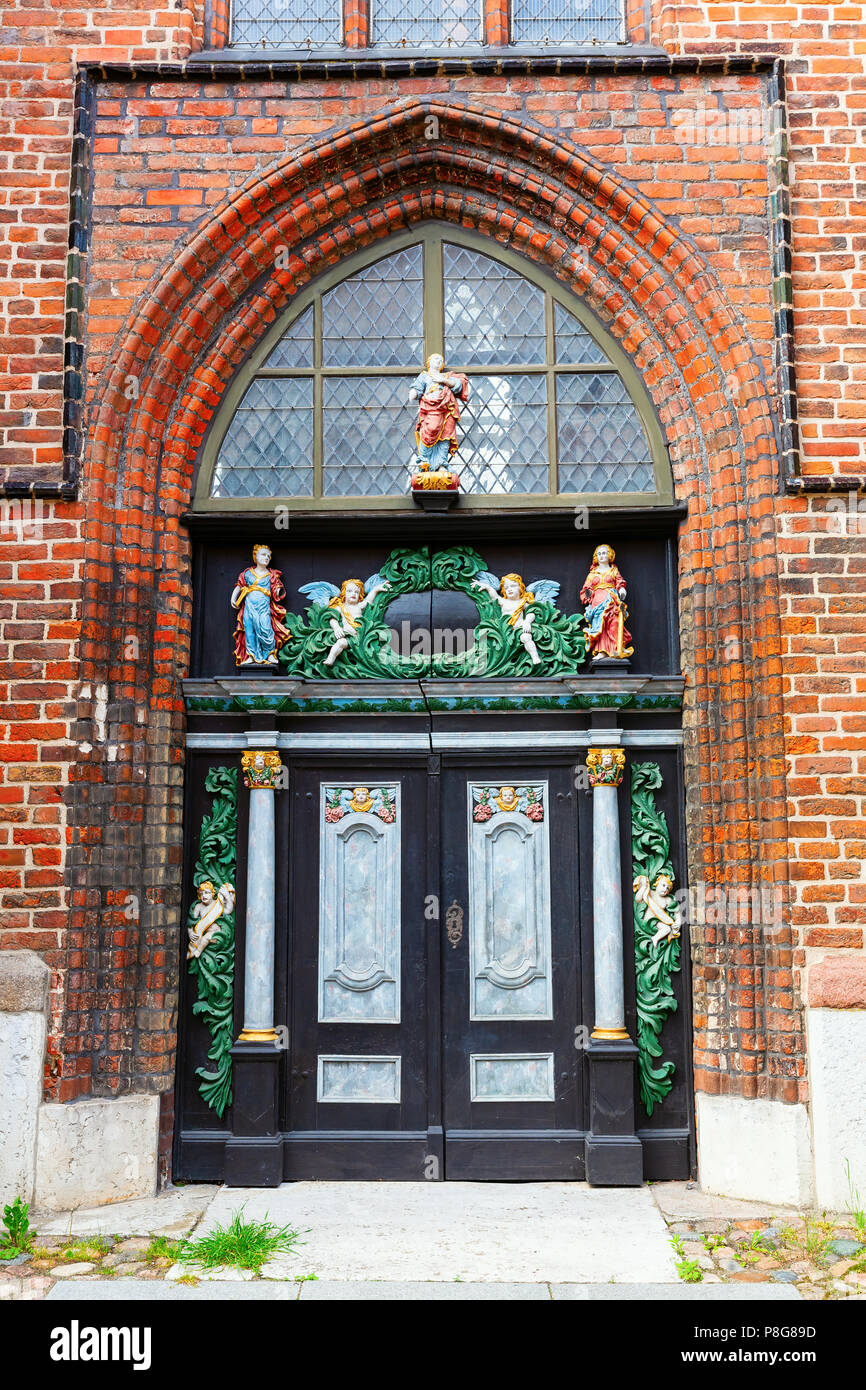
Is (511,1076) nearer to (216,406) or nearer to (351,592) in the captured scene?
(351,592)

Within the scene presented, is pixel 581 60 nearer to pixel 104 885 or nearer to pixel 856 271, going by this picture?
pixel 856 271

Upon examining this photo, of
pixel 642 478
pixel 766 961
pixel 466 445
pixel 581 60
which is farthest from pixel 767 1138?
pixel 581 60

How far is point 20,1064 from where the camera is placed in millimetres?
5348

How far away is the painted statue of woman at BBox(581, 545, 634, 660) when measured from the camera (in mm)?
6051

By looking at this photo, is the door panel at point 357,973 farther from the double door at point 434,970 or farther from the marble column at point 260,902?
the marble column at point 260,902

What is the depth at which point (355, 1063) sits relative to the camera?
597 cm

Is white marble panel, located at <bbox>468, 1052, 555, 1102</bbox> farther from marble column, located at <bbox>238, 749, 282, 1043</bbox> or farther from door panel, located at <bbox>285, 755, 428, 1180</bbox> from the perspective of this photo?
marble column, located at <bbox>238, 749, 282, 1043</bbox>

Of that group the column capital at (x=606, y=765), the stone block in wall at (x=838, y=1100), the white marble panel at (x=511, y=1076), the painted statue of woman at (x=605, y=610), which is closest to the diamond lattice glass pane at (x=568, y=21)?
the painted statue of woman at (x=605, y=610)

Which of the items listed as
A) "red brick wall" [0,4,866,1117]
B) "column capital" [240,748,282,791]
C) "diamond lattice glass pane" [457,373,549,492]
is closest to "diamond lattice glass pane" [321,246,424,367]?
"red brick wall" [0,4,866,1117]

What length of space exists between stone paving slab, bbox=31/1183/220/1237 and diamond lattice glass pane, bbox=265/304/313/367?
172 inches

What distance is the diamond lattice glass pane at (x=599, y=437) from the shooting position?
6207 millimetres

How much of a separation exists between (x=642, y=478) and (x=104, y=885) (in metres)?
3.52

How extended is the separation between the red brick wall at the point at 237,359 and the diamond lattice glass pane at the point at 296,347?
187mm

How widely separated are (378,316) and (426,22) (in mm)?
1716
